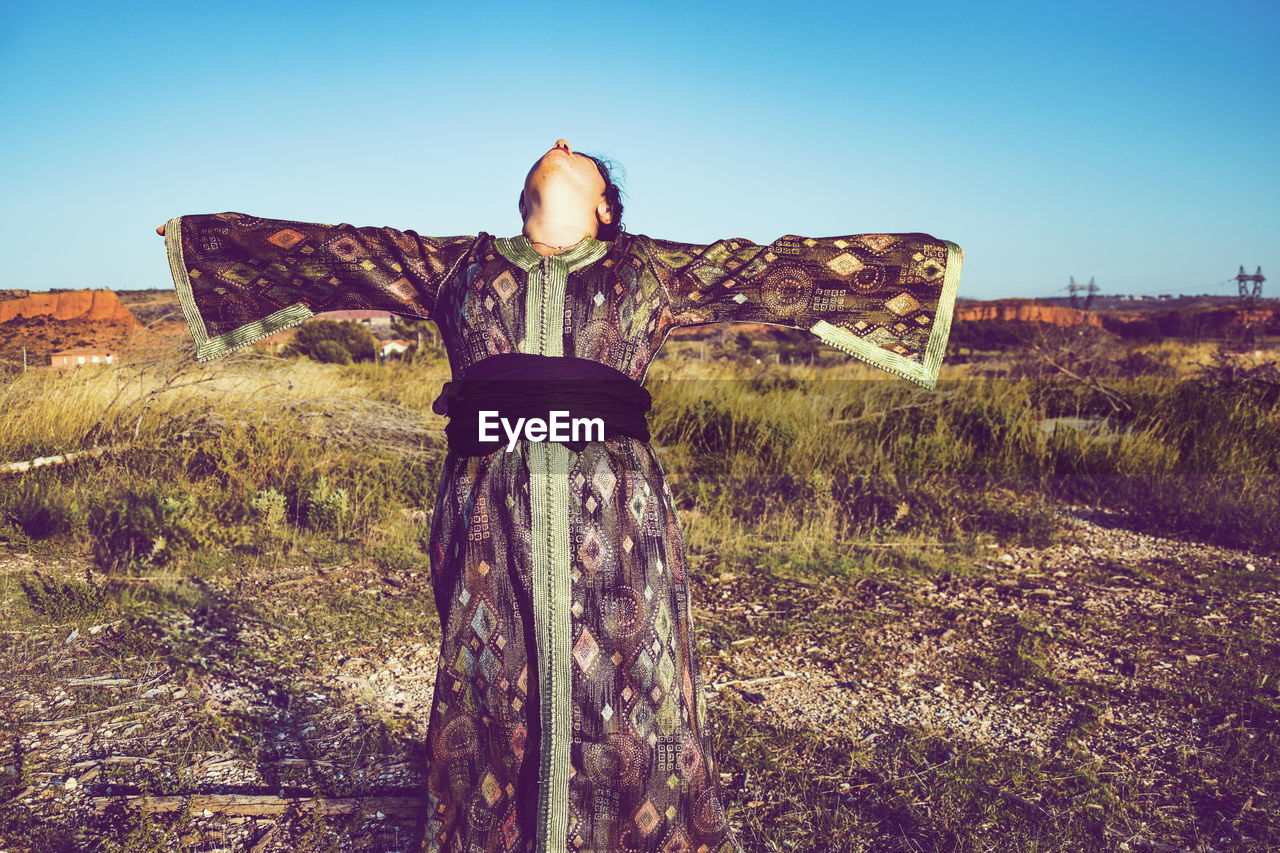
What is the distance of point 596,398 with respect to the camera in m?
1.84

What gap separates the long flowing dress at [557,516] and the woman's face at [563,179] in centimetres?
12

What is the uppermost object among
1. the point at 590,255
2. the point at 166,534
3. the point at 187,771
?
the point at 590,255

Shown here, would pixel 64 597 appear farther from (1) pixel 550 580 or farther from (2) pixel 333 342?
(2) pixel 333 342

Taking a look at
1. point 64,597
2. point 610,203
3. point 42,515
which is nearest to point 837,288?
point 610,203

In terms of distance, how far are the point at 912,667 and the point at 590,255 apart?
8.35 ft

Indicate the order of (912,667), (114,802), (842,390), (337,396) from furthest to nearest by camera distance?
(842,390), (337,396), (912,667), (114,802)

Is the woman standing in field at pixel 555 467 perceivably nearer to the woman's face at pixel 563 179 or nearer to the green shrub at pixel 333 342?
the woman's face at pixel 563 179

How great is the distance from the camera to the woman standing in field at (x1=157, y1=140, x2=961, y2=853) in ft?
6.13

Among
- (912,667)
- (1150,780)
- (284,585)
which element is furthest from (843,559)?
(284,585)

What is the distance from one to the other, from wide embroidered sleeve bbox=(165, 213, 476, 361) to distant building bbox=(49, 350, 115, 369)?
5.65 meters

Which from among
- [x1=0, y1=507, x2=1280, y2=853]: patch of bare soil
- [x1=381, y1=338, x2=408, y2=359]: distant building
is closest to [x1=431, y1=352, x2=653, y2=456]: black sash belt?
[x1=0, y1=507, x2=1280, y2=853]: patch of bare soil

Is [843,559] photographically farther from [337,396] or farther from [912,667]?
[337,396]

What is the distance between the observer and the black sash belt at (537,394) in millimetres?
1824

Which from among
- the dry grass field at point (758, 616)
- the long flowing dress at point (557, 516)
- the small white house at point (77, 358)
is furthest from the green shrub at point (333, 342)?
the long flowing dress at point (557, 516)
